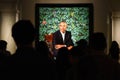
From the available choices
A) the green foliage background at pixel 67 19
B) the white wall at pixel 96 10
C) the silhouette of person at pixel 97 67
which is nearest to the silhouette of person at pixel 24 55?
the silhouette of person at pixel 97 67

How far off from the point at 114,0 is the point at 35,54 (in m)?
9.03

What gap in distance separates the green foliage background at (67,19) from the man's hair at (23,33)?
838 cm

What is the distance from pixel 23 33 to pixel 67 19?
8.49 meters

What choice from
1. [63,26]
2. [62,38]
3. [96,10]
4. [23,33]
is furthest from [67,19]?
[23,33]

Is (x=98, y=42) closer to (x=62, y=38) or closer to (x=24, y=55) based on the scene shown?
(x=24, y=55)

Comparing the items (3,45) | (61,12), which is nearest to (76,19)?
(61,12)

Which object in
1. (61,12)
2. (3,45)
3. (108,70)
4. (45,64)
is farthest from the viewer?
(61,12)

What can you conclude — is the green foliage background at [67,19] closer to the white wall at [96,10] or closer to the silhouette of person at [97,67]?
the white wall at [96,10]

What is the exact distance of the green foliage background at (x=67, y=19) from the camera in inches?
440

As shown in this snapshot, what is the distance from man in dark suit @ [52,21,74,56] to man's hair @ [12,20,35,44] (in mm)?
8103

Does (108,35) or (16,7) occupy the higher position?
(16,7)

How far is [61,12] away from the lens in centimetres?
1116

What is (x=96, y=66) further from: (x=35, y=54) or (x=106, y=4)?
(x=106, y=4)

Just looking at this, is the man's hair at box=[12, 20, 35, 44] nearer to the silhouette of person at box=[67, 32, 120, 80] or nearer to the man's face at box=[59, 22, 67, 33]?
the silhouette of person at box=[67, 32, 120, 80]
